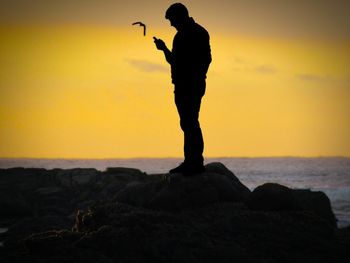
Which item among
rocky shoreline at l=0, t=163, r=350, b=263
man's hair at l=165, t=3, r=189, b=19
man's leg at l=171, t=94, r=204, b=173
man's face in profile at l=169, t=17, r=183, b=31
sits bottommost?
rocky shoreline at l=0, t=163, r=350, b=263

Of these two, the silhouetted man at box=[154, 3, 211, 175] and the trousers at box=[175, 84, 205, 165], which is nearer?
the silhouetted man at box=[154, 3, 211, 175]

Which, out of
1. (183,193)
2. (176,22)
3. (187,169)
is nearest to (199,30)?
(176,22)

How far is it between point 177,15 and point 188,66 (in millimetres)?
1218

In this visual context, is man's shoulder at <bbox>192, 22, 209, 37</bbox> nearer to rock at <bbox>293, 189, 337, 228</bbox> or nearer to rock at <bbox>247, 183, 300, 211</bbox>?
rock at <bbox>247, 183, 300, 211</bbox>

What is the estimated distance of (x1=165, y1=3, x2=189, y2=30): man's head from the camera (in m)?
14.1

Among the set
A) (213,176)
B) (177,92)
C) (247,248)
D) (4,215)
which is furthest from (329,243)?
(4,215)

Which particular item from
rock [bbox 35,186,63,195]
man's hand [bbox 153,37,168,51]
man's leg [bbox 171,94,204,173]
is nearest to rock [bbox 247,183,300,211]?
man's leg [bbox 171,94,204,173]

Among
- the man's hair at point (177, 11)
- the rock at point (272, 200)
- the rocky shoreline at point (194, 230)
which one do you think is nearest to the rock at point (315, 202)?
the rocky shoreline at point (194, 230)

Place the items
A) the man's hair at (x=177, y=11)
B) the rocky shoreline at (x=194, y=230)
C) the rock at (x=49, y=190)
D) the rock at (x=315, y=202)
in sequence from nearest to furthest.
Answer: the rocky shoreline at (x=194, y=230), the man's hair at (x=177, y=11), the rock at (x=315, y=202), the rock at (x=49, y=190)

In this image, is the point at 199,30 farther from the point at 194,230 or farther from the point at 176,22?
the point at 194,230

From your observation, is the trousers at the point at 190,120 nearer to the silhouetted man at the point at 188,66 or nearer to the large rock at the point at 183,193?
the silhouetted man at the point at 188,66

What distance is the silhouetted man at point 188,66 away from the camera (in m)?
14.1

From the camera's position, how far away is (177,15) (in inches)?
556

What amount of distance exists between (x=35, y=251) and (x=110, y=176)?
28.9 meters
